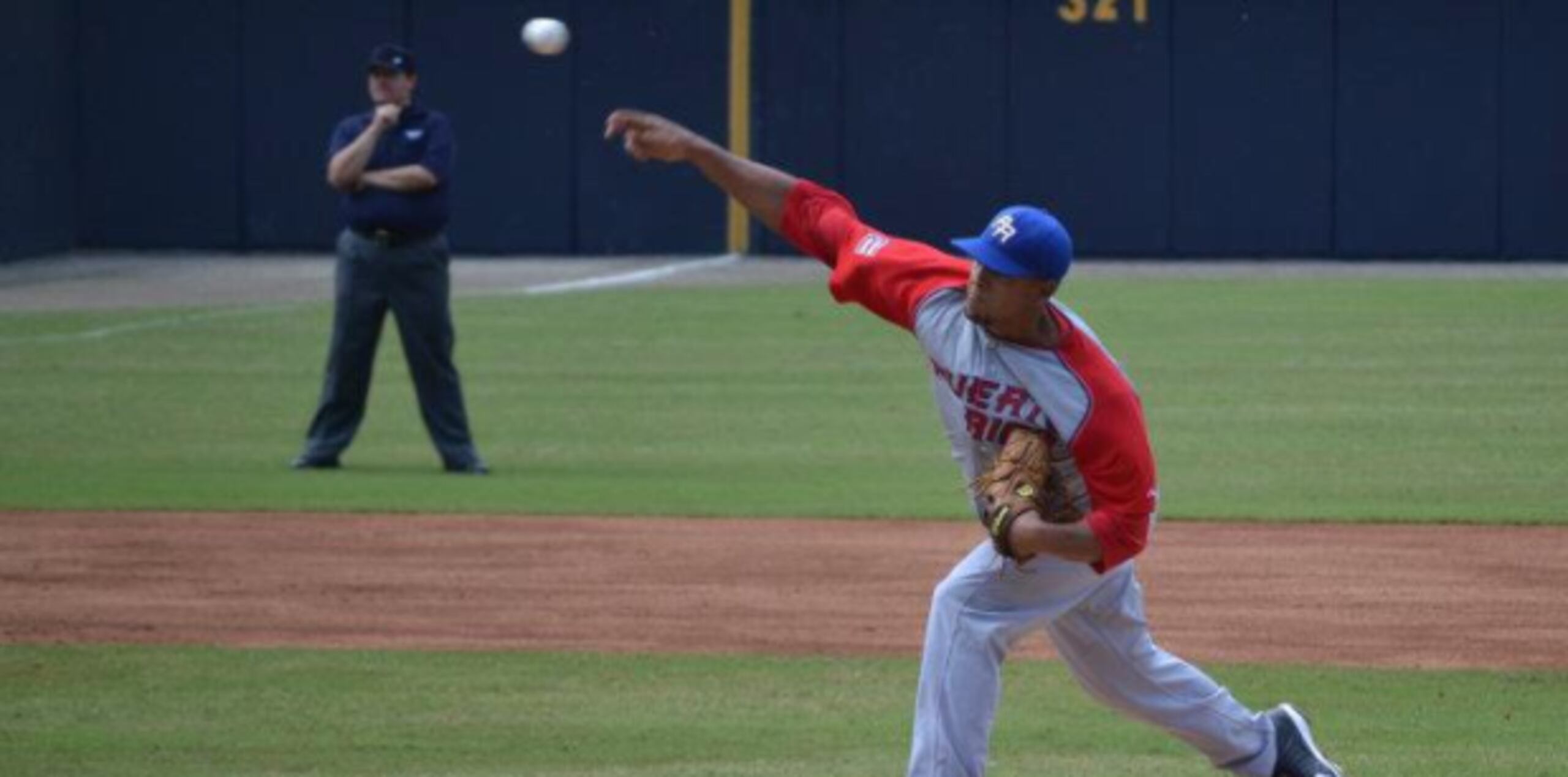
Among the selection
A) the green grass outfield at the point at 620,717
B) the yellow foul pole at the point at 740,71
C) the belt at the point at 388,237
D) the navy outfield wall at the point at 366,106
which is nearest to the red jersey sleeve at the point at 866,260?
the green grass outfield at the point at 620,717

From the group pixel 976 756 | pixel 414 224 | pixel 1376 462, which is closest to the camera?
pixel 976 756

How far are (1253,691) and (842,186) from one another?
24.0m

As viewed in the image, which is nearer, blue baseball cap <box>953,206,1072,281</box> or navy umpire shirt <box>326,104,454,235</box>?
blue baseball cap <box>953,206,1072,281</box>

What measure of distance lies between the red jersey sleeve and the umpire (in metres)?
7.94

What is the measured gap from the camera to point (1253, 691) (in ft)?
32.5

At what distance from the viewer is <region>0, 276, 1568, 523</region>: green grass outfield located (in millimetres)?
15070

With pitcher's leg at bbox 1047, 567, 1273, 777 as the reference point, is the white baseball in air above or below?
above

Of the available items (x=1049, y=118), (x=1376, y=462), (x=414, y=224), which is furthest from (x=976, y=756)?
Result: (x=1049, y=118)

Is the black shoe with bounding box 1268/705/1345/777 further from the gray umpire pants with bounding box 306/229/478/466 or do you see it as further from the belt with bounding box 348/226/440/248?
the belt with bounding box 348/226/440/248

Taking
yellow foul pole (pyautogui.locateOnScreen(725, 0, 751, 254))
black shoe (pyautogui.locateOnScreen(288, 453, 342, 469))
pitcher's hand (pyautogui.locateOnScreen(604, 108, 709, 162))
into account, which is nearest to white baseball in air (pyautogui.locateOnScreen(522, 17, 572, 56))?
black shoe (pyautogui.locateOnScreen(288, 453, 342, 469))

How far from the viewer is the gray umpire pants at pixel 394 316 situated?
15.2 metres

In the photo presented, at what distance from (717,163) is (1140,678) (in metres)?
1.62

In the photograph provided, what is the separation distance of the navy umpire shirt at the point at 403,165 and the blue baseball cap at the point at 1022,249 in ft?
28.4

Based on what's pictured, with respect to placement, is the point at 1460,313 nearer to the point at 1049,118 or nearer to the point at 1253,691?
the point at 1049,118
